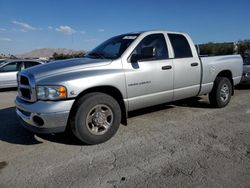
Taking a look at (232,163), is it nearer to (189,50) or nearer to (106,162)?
(106,162)

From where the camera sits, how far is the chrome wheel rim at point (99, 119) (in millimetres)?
4186

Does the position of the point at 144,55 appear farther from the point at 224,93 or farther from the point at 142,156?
the point at 224,93

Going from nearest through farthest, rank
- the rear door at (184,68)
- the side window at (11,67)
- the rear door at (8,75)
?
the rear door at (184,68)
the rear door at (8,75)
the side window at (11,67)

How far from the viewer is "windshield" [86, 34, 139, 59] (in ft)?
16.0

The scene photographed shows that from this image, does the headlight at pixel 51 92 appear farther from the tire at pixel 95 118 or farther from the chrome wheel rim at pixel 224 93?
the chrome wheel rim at pixel 224 93

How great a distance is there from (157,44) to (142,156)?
8.19 feet

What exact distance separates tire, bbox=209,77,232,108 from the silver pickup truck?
25cm

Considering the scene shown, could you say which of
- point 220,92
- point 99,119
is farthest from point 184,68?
point 99,119

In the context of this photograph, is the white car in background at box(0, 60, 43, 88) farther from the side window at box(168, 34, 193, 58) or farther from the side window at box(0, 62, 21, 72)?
the side window at box(168, 34, 193, 58)

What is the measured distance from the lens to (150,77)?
15.9 feet

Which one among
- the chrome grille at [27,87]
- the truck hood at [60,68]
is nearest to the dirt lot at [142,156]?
the chrome grille at [27,87]

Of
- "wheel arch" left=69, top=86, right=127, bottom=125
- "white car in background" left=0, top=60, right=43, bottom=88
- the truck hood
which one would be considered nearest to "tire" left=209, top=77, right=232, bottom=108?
"wheel arch" left=69, top=86, right=127, bottom=125

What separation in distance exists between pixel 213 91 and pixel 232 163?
3.17m

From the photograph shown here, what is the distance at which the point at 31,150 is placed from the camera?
4.11m
